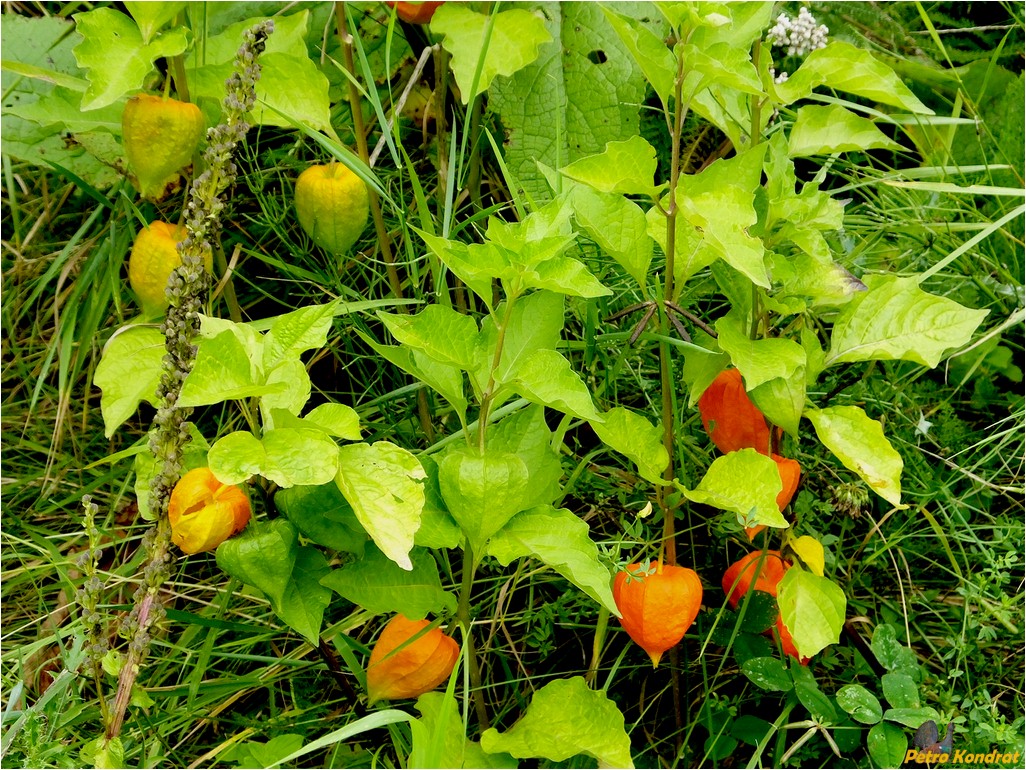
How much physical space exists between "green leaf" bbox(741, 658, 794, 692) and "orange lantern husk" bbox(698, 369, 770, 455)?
24 centimetres

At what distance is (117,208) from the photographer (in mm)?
1521

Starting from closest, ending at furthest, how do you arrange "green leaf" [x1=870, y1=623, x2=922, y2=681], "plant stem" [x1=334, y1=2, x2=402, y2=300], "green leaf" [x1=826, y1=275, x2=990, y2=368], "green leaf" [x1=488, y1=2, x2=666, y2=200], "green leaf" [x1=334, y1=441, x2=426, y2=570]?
"green leaf" [x1=334, y1=441, x2=426, y2=570] → "green leaf" [x1=826, y1=275, x2=990, y2=368] → "green leaf" [x1=870, y1=623, x2=922, y2=681] → "plant stem" [x1=334, y1=2, x2=402, y2=300] → "green leaf" [x1=488, y1=2, x2=666, y2=200]

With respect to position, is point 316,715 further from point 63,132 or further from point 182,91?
point 63,132

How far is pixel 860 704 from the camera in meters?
Answer: 1.09

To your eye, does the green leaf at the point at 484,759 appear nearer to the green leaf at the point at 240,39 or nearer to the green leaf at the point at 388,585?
the green leaf at the point at 388,585

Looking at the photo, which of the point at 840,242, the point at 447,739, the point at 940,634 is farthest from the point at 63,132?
the point at 940,634

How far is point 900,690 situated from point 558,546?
48 centimetres

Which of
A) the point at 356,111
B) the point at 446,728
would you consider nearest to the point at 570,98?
the point at 356,111

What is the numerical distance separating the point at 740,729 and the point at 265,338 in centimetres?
71

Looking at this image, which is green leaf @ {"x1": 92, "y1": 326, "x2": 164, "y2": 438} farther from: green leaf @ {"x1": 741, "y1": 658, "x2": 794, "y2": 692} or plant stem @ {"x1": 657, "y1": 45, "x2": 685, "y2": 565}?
green leaf @ {"x1": 741, "y1": 658, "x2": 794, "y2": 692}

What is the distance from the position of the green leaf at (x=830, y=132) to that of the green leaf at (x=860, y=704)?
23.7 inches

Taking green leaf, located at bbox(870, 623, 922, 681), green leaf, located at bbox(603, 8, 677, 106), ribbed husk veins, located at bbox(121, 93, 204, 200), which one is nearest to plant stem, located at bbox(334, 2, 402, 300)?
ribbed husk veins, located at bbox(121, 93, 204, 200)

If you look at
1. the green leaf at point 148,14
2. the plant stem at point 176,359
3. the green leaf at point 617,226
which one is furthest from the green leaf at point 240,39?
the green leaf at point 617,226

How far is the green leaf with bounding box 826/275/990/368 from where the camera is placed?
102 cm
